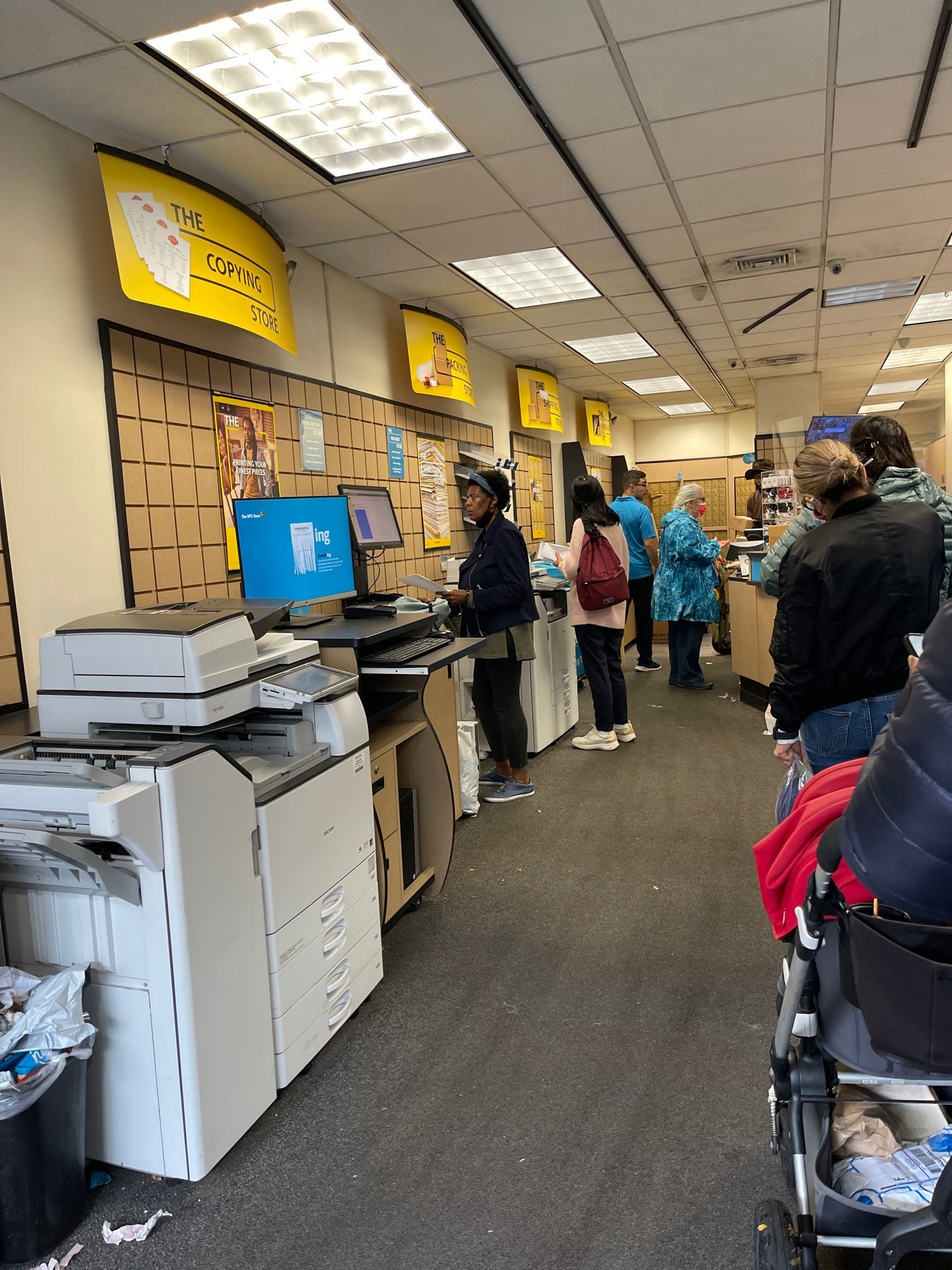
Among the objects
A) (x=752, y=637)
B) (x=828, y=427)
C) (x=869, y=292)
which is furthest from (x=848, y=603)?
(x=828, y=427)

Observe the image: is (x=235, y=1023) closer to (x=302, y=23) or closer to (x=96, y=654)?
(x=96, y=654)

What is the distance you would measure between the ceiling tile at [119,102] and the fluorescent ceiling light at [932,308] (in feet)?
15.9

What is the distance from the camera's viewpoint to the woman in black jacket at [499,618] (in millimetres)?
3914

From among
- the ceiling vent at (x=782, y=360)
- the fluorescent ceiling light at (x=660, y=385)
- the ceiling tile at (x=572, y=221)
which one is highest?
the fluorescent ceiling light at (x=660, y=385)

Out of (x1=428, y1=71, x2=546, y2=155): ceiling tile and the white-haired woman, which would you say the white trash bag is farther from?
the white-haired woman

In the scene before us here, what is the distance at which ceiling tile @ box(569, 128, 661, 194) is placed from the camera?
300 cm

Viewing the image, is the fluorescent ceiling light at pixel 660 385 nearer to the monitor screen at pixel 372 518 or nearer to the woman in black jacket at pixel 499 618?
the woman in black jacket at pixel 499 618

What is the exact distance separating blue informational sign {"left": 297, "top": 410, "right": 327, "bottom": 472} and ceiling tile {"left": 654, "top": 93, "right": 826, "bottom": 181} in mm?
1827

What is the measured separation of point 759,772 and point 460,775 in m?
1.66

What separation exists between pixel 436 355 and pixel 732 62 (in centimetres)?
247

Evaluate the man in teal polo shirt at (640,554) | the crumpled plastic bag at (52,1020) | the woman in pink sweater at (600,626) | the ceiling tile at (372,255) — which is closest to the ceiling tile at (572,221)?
the ceiling tile at (372,255)

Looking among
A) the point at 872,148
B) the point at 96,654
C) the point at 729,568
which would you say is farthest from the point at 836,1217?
the point at 729,568

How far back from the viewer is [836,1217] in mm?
1290

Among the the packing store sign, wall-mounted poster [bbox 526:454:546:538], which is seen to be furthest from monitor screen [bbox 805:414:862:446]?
the the packing store sign
